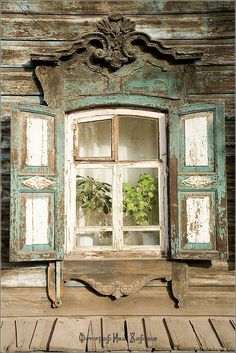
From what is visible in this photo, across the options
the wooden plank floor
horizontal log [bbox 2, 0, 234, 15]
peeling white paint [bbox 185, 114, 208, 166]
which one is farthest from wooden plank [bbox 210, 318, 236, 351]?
horizontal log [bbox 2, 0, 234, 15]

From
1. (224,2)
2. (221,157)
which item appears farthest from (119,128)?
(224,2)

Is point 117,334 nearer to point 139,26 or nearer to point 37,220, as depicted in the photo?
point 37,220

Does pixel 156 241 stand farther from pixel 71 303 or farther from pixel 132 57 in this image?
pixel 132 57

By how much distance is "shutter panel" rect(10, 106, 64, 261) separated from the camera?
11.1 feet

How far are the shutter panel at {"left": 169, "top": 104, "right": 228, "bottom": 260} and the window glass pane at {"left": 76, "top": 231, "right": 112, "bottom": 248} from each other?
0.62 meters

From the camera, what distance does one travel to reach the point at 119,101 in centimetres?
361

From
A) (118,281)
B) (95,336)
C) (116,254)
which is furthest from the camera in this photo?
(116,254)

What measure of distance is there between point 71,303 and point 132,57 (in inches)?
89.1

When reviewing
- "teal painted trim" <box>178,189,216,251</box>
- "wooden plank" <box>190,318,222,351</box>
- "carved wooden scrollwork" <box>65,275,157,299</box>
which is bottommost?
"wooden plank" <box>190,318,222,351</box>

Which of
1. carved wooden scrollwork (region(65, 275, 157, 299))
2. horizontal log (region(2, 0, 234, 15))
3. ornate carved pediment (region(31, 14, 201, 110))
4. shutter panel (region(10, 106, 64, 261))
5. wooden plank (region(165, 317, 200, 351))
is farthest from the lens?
horizontal log (region(2, 0, 234, 15))

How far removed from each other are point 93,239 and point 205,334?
1254 mm

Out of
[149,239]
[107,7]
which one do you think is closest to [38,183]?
[149,239]

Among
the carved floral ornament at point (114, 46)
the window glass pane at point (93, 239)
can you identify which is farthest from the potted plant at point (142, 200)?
the carved floral ornament at point (114, 46)

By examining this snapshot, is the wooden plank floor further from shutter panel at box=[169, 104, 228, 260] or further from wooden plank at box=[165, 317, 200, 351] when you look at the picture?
shutter panel at box=[169, 104, 228, 260]
